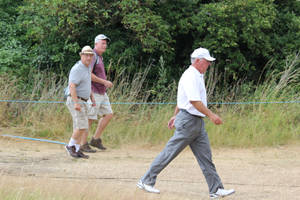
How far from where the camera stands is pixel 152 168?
6004 millimetres

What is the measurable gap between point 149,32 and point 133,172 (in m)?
6.62

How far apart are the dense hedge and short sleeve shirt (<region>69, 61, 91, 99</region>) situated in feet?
15.6

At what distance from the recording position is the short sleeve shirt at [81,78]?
7996 millimetres

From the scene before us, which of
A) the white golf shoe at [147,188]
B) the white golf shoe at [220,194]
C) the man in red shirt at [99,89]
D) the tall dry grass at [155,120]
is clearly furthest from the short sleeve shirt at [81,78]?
the white golf shoe at [220,194]

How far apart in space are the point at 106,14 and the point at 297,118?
564 cm

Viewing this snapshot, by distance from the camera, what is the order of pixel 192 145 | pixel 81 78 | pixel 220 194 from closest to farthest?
1. pixel 220 194
2. pixel 192 145
3. pixel 81 78

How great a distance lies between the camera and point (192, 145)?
5.96 metres

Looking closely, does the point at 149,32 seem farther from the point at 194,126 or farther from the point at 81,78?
the point at 194,126

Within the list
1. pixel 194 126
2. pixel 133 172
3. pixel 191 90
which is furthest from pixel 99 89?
pixel 191 90

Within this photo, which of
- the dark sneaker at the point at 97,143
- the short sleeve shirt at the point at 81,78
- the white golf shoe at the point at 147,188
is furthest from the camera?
the dark sneaker at the point at 97,143

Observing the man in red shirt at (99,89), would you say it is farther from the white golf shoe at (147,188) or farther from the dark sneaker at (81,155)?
the white golf shoe at (147,188)

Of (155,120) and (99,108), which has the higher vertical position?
(99,108)

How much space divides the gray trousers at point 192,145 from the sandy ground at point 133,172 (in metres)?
0.26

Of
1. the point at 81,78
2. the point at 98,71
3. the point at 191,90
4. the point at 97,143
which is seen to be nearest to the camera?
the point at 191,90
